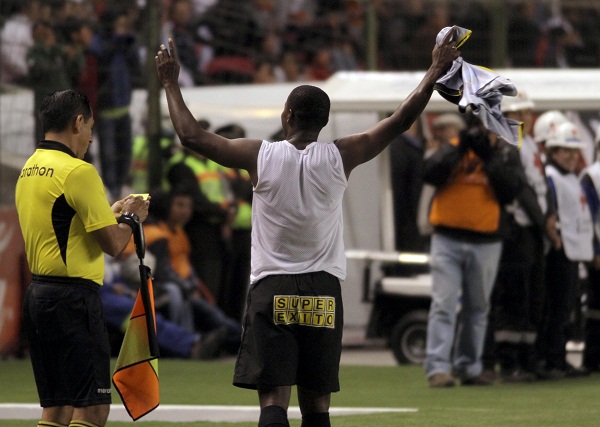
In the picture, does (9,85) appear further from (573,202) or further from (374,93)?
(573,202)

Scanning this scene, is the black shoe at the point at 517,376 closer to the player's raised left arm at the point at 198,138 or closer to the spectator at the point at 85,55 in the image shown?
the spectator at the point at 85,55

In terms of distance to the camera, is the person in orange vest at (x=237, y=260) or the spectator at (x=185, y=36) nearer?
the person in orange vest at (x=237, y=260)

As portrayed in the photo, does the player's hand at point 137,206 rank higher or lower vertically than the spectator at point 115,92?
lower

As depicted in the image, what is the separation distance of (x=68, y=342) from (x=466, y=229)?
15.6 feet

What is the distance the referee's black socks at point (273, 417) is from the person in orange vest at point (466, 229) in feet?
14.3

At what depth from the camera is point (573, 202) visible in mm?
11141

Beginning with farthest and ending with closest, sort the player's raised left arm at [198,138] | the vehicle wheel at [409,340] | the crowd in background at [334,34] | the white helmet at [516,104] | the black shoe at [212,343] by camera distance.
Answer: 1. the crowd in background at [334,34]
2. the black shoe at [212,343]
3. the vehicle wheel at [409,340]
4. the white helmet at [516,104]
5. the player's raised left arm at [198,138]

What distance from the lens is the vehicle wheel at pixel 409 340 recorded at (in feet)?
39.5

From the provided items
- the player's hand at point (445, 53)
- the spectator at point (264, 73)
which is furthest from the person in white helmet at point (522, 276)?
the spectator at point (264, 73)

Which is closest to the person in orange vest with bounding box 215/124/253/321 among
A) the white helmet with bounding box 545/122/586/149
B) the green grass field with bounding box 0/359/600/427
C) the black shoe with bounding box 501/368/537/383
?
the green grass field with bounding box 0/359/600/427

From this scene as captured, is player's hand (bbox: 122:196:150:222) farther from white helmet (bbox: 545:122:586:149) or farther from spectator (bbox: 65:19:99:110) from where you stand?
spectator (bbox: 65:19:99:110)

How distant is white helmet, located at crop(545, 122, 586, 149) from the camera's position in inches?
438

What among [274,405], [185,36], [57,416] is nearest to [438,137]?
[185,36]

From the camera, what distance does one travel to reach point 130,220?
6.41 metres
